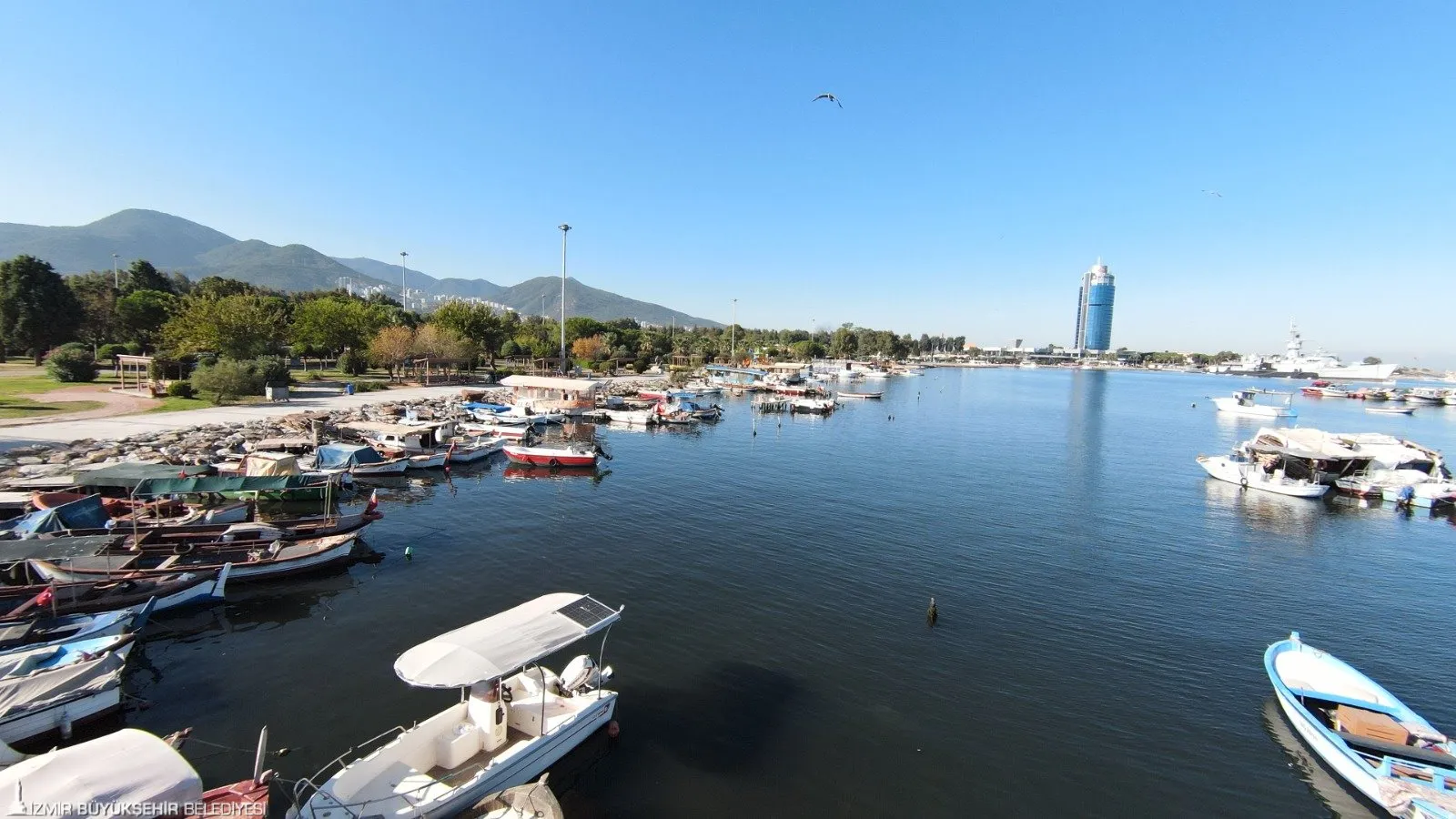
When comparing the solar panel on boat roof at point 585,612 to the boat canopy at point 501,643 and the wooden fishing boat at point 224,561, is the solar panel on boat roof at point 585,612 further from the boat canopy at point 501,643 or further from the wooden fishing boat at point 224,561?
the wooden fishing boat at point 224,561

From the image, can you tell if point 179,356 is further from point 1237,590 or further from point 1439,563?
point 1439,563

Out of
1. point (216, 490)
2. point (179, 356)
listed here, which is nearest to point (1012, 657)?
point (216, 490)

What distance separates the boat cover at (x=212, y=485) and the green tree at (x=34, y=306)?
7254cm

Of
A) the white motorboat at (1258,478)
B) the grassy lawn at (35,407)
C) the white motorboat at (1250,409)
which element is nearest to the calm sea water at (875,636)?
the white motorboat at (1258,478)

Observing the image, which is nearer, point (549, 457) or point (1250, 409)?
point (549, 457)

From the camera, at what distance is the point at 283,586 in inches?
931

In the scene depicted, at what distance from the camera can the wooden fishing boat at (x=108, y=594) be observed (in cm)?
1845

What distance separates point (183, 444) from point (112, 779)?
39037 millimetres

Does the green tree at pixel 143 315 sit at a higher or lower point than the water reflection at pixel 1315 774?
higher

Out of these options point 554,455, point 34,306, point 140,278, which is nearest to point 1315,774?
point 554,455

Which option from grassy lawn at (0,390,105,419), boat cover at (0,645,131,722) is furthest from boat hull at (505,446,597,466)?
grassy lawn at (0,390,105,419)

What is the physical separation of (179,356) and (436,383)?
27084 mm

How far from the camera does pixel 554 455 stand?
4616cm

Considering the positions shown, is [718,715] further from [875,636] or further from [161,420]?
[161,420]
